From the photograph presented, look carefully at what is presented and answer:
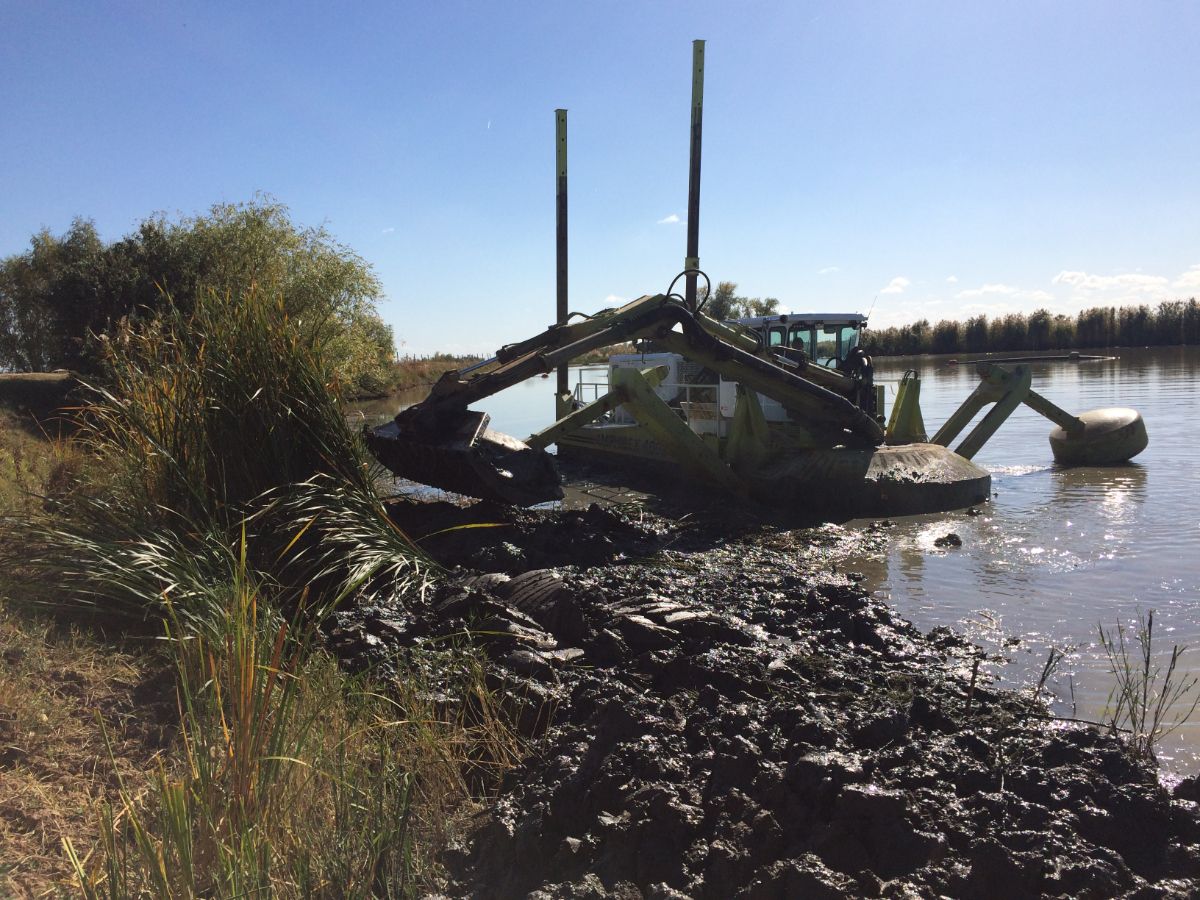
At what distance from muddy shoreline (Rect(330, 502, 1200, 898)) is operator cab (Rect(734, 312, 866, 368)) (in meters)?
9.33

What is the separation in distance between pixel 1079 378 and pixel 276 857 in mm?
45268

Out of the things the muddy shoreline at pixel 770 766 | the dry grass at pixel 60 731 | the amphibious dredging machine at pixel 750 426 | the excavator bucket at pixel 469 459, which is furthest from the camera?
the amphibious dredging machine at pixel 750 426

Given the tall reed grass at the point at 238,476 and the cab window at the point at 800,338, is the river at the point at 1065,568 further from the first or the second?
the tall reed grass at the point at 238,476

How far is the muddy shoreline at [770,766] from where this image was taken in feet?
11.3

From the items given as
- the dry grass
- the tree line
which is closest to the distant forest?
the tree line

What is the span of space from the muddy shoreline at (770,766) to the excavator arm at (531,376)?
6.53 feet

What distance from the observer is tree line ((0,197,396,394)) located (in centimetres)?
2195

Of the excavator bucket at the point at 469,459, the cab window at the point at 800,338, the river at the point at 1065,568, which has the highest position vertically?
the cab window at the point at 800,338

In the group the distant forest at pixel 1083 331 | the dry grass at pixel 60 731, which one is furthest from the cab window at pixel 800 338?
the distant forest at pixel 1083 331

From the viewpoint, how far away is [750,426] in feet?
44.8

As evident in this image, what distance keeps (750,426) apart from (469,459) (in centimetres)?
598

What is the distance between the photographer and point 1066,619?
754 centimetres

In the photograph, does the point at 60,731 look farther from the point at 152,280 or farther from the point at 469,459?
the point at 152,280

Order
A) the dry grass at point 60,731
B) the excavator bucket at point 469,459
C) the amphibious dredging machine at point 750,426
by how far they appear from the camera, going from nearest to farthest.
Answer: the dry grass at point 60,731 < the excavator bucket at point 469,459 < the amphibious dredging machine at point 750,426
